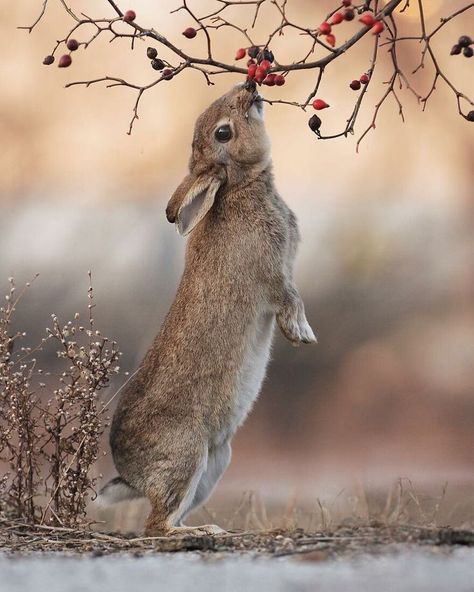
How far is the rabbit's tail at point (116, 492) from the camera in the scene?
607 cm

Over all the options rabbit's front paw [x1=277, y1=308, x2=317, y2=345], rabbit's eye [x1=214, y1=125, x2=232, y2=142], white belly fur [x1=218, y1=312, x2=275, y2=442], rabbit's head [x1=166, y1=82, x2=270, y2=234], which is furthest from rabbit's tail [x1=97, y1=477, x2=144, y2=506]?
rabbit's eye [x1=214, y1=125, x2=232, y2=142]

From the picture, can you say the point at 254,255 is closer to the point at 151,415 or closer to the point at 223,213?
the point at 223,213

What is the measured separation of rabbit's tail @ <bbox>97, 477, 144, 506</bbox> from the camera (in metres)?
6.07

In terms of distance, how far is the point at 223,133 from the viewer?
631cm

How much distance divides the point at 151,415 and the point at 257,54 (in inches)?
81.6

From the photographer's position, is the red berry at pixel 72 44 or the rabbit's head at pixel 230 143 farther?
the rabbit's head at pixel 230 143

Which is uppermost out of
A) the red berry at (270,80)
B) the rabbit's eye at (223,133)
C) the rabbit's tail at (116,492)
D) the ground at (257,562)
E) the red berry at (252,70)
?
the rabbit's eye at (223,133)

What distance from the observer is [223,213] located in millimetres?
6359

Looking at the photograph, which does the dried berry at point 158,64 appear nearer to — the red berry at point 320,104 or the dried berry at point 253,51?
the dried berry at point 253,51

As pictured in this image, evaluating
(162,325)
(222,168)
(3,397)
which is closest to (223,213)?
(222,168)

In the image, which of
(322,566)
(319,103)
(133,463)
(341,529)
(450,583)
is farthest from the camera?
(133,463)

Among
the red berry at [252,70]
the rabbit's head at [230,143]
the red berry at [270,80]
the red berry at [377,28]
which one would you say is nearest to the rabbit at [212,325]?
the rabbit's head at [230,143]

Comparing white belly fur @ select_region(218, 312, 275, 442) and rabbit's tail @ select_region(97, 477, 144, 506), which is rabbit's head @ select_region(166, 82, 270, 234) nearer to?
white belly fur @ select_region(218, 312, 275, 442)

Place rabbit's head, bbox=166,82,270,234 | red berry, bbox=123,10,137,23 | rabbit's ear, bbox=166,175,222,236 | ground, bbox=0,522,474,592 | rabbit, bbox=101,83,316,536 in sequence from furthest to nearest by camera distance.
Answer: rabbit's head, bbox=166,82,270,234 → rabbit's ear, bbox=166,175,222,236 → rabbit, bbox=101,83,316,536 → red berry, bbox=123,10,137,23 → ground, bbox=0,522,474,592
